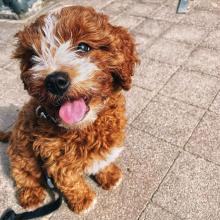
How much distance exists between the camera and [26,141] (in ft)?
10.4

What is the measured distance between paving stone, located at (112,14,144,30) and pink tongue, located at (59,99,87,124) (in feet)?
12.5

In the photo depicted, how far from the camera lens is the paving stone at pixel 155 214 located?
337 centimetres

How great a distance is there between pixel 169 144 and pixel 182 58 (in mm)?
1759

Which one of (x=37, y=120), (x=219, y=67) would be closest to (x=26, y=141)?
(x=37, y=120)

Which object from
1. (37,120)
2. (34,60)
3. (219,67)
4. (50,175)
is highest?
(34,60)

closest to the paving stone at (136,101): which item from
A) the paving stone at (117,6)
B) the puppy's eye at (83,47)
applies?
the puppy's eye at (83,47)

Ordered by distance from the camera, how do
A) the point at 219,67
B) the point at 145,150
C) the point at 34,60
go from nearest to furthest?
the point at 34,60, the point at 145,150, the point at 219,67

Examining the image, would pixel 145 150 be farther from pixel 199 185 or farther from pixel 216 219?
pixel 216 219

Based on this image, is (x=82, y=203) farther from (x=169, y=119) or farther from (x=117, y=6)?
(x=117, y=6)

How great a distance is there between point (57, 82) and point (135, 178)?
5.66ft

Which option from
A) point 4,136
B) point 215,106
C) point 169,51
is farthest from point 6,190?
point 169,51

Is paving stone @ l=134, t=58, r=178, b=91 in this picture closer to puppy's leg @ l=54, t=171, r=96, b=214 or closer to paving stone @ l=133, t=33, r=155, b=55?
paving stone @ l=133, t=33, r=155, b=55

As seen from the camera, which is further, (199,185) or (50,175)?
(199,185)

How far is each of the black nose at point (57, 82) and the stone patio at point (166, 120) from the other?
1534 millimetres
